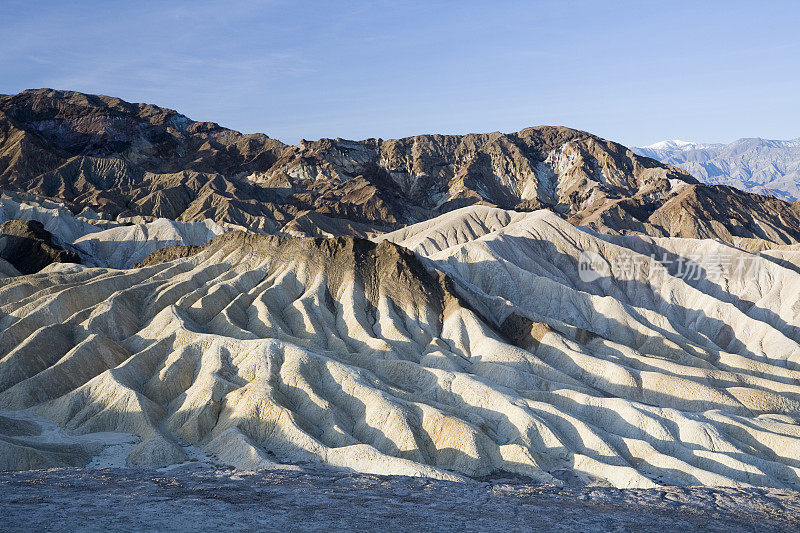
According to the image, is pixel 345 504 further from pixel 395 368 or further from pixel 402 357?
pixel 402 357

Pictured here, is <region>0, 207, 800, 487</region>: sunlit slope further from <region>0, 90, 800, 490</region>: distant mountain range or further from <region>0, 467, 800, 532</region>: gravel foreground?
<region>0, 467, 800, 532</region>: gravel foreground

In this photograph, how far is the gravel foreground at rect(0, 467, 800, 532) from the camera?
98.1 ft

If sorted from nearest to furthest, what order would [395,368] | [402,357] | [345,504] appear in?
[345,504] < [395,368] < [402,357]

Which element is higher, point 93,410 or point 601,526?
point 93,410

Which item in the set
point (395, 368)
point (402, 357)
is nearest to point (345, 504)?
point (395, 368)

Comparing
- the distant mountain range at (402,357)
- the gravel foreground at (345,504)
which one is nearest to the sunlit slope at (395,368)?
the distant mountain range at (402,357)

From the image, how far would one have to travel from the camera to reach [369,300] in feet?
244

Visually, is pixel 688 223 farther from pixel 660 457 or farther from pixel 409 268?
pixel 660 457

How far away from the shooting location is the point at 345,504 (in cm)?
3359

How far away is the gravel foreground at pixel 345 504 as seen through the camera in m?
29.9

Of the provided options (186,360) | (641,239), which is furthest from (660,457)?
(641,239)

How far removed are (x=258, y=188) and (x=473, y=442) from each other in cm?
14880

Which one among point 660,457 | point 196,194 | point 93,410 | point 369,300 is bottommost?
point 660,457

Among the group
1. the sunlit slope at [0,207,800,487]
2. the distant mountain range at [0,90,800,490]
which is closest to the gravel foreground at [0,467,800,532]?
the distant mountain range at [0,90,800,490]
